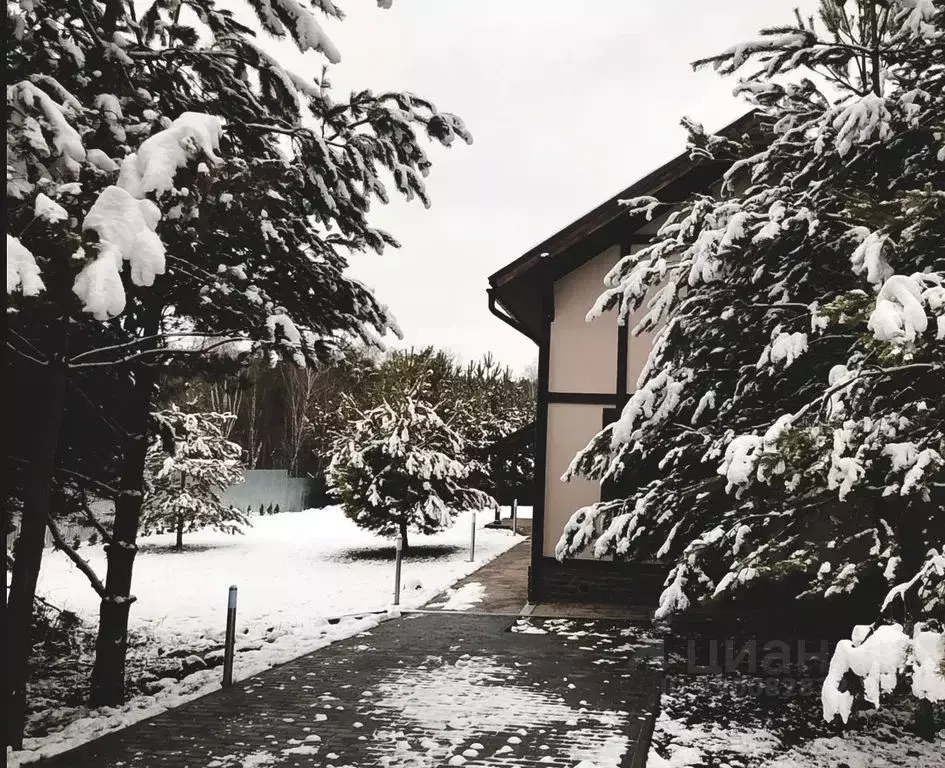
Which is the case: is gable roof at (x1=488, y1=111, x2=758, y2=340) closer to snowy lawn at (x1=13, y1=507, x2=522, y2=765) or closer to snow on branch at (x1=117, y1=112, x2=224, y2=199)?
snowy lawn at (x1=13, y1=507, x2=522, y2=765)

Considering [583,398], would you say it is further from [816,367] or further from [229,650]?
[229,650]

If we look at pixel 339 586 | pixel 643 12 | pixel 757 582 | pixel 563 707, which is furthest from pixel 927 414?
pixel 339 586

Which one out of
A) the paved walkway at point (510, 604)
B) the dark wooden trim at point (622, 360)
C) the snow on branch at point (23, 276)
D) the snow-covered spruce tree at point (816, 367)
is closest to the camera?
the snow on branch at point (23, 276)

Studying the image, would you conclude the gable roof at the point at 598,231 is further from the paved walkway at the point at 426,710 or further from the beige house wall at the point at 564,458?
the paved walkway at the point at 426,710

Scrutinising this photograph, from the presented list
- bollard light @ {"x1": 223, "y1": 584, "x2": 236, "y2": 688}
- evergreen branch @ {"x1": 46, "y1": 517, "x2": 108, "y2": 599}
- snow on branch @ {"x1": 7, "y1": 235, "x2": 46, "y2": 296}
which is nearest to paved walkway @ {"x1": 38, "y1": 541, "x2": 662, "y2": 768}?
bollard light @ {"x1": 223, "y1": 584, "x2": 236, "y2": 688}

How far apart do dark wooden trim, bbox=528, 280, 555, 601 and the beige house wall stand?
0.22 feet

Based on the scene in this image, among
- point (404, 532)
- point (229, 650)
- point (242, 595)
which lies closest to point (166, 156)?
point (229, 650)

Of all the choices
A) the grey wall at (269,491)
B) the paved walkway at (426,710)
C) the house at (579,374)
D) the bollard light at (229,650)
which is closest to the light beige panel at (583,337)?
the house at (579,374)

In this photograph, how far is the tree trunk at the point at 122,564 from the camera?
6.85 meters

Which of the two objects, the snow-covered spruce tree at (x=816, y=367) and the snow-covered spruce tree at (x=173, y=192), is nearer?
the snow-covered spruce tree at (x=173, y=192)

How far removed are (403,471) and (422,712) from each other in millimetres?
11259

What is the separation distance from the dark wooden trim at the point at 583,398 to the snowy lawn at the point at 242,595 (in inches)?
154

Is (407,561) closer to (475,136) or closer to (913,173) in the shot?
(475,136)

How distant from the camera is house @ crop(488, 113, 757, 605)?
11.6 meters
